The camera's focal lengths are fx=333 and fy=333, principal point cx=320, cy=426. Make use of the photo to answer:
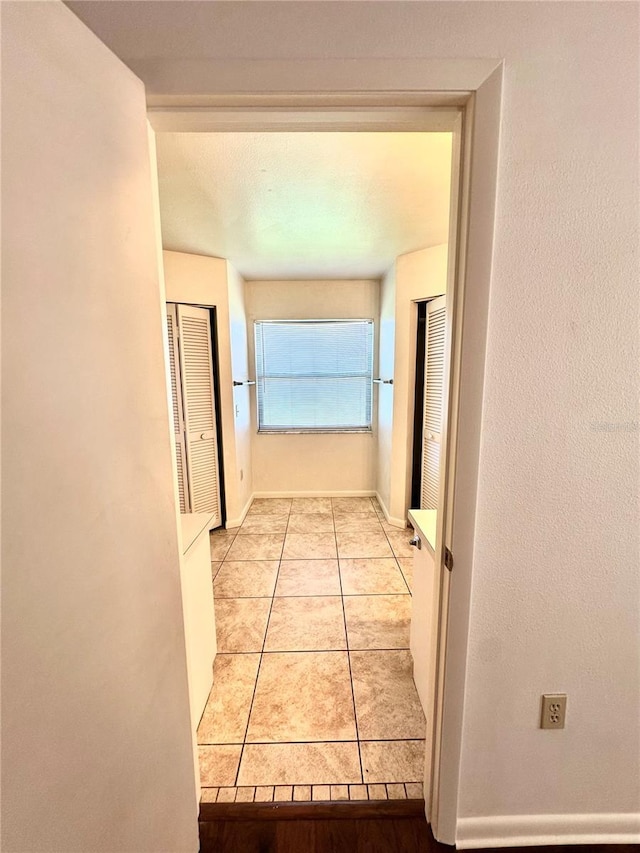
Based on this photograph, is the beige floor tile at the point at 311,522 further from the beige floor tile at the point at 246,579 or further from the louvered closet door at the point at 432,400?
the louvered closet door at the point at 432,400

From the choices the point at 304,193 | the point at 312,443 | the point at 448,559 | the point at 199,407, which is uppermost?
the point at 304,193

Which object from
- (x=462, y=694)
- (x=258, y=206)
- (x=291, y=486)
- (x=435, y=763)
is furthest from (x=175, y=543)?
(x=291, y=486)

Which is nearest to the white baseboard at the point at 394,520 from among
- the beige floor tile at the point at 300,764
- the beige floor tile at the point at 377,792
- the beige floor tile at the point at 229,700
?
the beige floor tile at the point at 229,700

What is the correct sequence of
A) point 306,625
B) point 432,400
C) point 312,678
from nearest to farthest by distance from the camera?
point 312,678 < point 306,625 < point 432,400

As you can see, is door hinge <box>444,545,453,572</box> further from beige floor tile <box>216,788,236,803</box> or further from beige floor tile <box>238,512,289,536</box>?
beige floor tile <box>238,512,289,536</box>

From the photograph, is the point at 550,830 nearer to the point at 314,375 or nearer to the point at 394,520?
the point at 394,520

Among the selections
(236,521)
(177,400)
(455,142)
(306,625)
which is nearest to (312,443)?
(236,521)

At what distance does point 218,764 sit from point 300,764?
32 centimetres

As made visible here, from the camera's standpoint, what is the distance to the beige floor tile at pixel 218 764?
1228 millimetres

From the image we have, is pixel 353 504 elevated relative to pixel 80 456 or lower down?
lower down

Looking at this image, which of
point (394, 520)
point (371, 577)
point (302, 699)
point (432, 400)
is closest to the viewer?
point (302, 699)

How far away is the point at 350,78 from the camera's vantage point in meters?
0.75

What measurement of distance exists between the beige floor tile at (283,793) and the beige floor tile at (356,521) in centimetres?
212

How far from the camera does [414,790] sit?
1194 millimetres
